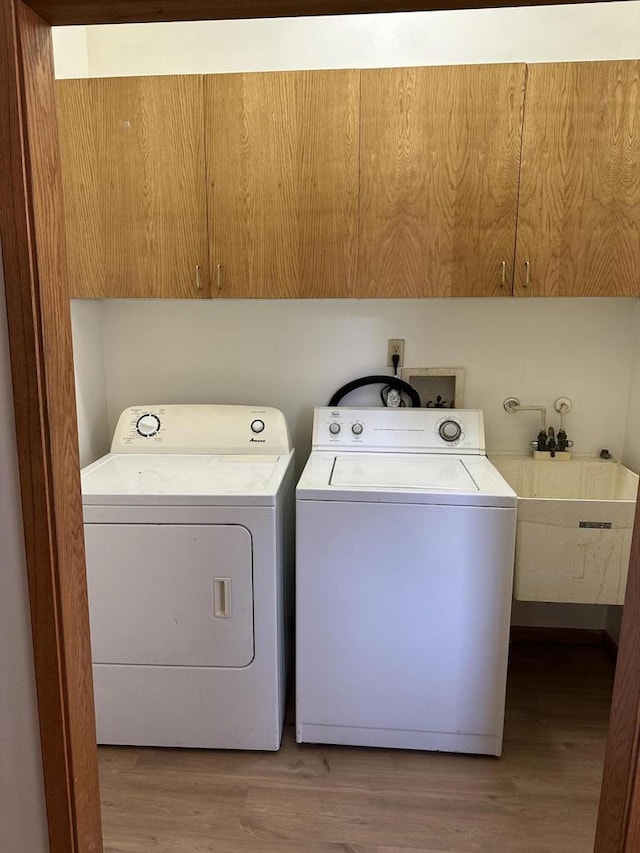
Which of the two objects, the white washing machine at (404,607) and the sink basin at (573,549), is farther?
the sink basin at (573,549)

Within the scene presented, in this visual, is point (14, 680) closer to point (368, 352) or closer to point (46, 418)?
point (46, 418)

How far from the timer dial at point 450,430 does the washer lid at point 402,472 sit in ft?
0.29

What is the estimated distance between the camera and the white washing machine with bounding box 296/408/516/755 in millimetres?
1766

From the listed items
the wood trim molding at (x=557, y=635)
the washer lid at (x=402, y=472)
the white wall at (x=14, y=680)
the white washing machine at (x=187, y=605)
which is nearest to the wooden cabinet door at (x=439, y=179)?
the washer lid at (x=402, y=472)

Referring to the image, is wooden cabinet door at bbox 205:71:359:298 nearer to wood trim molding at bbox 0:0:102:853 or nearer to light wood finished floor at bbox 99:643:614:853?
wood trim molding at bbox 0:0:102:853

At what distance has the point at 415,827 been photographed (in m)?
1.66

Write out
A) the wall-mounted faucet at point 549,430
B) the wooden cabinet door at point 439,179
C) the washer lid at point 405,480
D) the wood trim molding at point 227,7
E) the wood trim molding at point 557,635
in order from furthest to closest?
the wood trim molding at point 557,635, the wall-mounted faucet at point 549,430, the wooden cabinet door at point 439,179, the washer lid at point 405,480, the wood trim molding at point 227,7

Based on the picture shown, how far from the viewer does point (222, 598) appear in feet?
5.97

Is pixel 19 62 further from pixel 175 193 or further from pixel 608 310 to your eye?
pixel 608 310

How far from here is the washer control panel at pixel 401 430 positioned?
2.26 metres

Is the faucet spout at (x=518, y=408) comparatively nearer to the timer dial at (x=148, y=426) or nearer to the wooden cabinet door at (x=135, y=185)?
the wooden cabinet door at (x=135, y=185)

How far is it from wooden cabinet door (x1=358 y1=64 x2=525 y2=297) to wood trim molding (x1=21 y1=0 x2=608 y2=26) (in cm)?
104

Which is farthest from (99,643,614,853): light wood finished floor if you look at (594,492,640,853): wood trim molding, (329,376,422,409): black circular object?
(329,376,422,409): black circular object

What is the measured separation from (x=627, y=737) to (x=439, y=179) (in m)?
1.64
